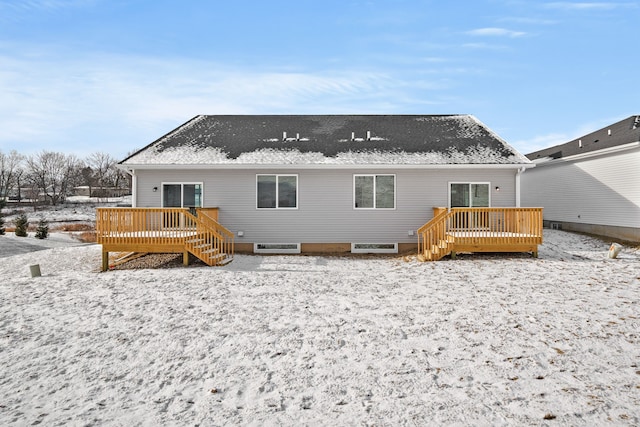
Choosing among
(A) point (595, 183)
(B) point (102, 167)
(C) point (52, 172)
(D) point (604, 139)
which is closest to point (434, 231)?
(A) point (595, 183)

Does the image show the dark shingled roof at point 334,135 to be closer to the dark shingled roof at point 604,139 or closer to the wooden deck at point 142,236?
the wooden deck at point 142,236

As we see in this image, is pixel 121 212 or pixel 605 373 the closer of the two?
pixel 605 373

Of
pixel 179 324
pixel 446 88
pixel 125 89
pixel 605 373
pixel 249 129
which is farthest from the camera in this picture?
pixel 446 88

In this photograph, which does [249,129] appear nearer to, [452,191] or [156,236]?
[156,236]

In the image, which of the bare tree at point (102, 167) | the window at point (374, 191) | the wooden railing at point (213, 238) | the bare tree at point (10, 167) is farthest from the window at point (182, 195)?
the bare tree at point (10, 167)

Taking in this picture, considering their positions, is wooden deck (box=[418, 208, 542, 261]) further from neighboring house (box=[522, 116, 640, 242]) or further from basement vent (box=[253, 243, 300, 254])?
neighboring house (box=[522, 116, 640, 242])

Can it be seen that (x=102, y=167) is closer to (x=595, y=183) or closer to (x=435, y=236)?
(x=435, y=236)

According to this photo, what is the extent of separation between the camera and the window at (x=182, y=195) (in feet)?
39.4

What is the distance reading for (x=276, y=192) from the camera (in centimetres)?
1218

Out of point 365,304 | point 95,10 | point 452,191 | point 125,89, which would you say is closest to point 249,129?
point 125,89

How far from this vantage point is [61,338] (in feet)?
16.8

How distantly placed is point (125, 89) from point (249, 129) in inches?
183

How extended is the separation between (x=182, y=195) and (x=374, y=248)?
6.86m

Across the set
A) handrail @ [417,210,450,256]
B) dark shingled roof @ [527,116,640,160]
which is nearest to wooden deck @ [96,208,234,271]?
handrail @ [417,210,450,256]
